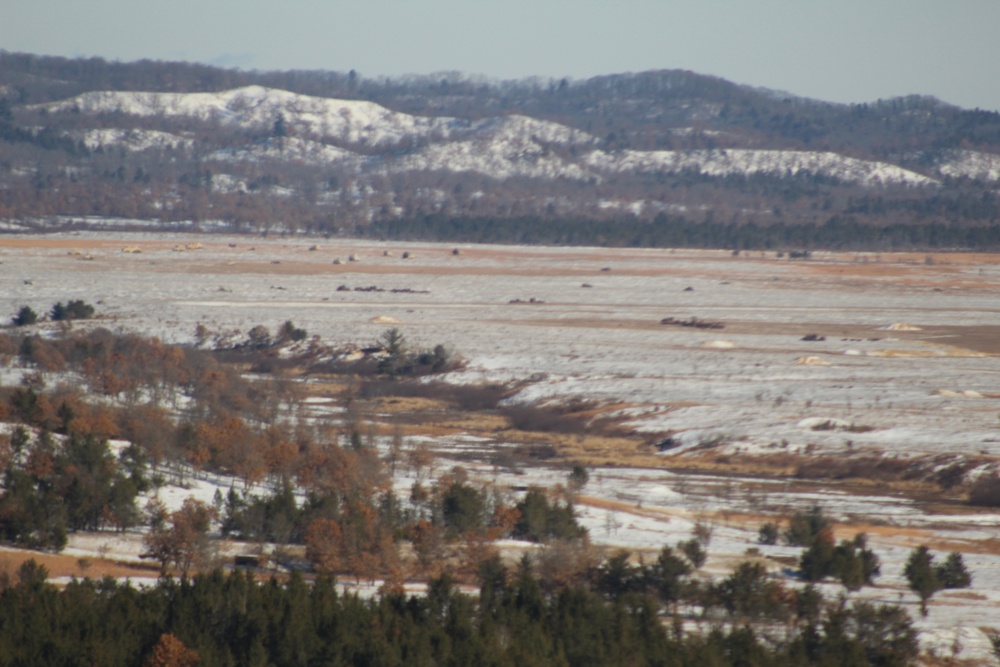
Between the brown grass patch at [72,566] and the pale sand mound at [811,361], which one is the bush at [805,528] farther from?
the pale sand mound at [811,361]

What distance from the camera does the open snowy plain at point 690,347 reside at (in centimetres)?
3462

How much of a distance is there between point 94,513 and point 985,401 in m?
35.5

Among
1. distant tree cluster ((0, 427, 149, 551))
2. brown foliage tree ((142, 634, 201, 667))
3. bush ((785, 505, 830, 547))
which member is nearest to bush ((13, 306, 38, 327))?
distant tree cluster ((0, 427, 149, 551))

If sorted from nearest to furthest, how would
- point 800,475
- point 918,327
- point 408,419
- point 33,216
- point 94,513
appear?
1. point 94,513
2. point 800,475
3. point 408,419
4. point 918,327
5. point 33,216

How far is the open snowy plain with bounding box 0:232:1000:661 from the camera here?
114 feet

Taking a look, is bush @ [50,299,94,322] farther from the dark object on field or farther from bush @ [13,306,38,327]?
the dark object on field

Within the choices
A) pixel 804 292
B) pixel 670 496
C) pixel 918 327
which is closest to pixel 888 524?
pixel 670 496

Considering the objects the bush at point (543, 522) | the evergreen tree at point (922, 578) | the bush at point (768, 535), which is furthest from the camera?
the bush at point (768, 535)

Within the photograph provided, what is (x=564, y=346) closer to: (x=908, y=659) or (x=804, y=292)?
(x=804, y=292)

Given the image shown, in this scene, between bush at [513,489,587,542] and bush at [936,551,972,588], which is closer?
bush at [936,551,972,588]

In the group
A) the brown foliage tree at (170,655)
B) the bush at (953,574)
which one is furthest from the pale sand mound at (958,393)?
the brown foliage tree at (170,655)

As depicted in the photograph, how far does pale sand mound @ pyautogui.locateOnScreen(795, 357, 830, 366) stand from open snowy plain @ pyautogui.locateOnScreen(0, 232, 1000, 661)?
0.50 ft

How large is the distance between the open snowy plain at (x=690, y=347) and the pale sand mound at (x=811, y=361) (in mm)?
153

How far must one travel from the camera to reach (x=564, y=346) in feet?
216
